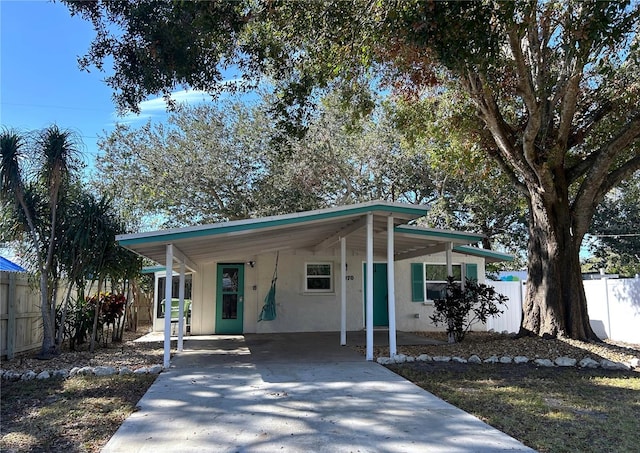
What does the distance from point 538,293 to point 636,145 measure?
387cm

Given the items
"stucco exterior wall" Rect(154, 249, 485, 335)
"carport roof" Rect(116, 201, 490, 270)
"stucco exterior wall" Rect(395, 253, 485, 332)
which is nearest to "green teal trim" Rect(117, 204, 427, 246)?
"carport roof" Rect(116, 201, 490, 270)

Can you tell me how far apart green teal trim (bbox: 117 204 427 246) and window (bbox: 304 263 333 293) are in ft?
19.4

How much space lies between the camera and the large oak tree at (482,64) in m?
6.54

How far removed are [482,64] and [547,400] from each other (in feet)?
15.0

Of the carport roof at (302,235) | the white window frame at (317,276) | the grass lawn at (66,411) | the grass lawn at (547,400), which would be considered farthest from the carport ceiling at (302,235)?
the grass lawn at (547,400)

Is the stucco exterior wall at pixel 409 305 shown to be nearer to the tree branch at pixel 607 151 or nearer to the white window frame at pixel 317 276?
the white window frame at pixel 317 276

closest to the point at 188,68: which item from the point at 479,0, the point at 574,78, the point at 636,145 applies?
the point at 479,0

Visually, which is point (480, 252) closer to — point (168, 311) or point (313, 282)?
point (313, 282)

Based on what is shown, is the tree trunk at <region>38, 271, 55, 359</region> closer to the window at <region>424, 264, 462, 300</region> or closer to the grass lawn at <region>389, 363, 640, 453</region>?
the grass lawn at <region>389, 363, 640, 453</region>

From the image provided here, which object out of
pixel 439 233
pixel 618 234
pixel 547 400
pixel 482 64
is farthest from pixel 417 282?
pixel 618 234

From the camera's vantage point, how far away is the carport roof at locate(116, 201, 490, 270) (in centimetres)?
766

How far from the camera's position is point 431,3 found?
606cm

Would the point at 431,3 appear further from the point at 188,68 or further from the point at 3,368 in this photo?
the point at 3,368

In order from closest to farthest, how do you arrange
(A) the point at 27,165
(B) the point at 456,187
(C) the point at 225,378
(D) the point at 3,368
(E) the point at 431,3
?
1. (E) the point at 431,3
2. (C) the point at 225,378
3. (D) the point at 3,368
4. (A) the point at 27,165
5. (B) the point at 456,187
